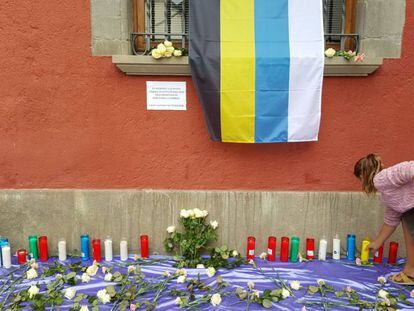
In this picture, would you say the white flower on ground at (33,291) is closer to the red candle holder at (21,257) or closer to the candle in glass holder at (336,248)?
the red candle holder at (21,257)

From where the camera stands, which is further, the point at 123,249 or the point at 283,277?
the point at 123,249

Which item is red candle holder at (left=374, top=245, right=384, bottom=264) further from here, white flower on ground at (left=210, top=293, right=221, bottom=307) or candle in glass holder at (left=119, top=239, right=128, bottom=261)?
candle in glass holder at (left=119, top=239, right=128, bottom=261)

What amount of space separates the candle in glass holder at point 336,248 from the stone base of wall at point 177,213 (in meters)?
0.12

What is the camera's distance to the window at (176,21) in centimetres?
371

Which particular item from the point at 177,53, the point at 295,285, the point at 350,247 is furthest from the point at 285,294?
the point at 177,53

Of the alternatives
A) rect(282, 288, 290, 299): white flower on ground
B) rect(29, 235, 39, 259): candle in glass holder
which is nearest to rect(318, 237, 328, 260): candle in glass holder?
rect(282, 288, 290, 299): white flower on ground

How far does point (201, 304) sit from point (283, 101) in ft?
6.17

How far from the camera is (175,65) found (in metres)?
3.49

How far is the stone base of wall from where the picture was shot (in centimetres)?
374

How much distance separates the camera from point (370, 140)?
12.1 feet

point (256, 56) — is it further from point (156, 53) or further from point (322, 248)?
point (322, 248)

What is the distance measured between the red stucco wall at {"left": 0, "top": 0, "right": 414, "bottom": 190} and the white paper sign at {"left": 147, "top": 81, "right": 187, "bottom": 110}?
64 millimetres

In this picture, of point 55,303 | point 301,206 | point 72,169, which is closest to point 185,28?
point 72,169

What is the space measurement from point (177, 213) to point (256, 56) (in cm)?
168
